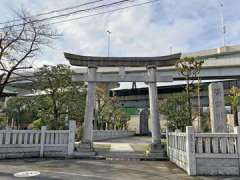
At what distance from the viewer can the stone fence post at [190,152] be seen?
6969mm

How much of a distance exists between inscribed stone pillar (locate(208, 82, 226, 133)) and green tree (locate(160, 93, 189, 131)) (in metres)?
11.3

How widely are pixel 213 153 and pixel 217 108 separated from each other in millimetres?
3034

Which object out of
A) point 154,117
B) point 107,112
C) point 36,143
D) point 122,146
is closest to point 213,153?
point 154,117

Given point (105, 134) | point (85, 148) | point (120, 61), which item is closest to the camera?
point (85, 148)

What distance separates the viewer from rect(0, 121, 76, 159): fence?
961 cm

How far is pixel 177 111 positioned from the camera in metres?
23.5

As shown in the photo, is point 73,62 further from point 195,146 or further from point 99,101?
point 99,101

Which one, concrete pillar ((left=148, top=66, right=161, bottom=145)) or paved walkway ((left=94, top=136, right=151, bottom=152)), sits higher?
concrete pillar ((left=148, top=66, right=161, bottom=145))

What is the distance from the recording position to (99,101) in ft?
90.0

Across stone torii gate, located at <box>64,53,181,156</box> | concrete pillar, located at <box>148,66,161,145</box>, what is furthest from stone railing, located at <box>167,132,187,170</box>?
stone torii gate, located at <box>64,53,181,156</box>

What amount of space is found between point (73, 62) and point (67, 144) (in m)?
4.30

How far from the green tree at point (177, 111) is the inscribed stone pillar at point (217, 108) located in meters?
11.3

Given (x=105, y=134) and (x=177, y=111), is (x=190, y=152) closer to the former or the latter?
(x=177, y=111)

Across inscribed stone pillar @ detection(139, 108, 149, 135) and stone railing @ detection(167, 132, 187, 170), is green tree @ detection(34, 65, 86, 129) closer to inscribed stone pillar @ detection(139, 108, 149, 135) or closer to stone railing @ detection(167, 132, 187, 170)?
stone railing @ detection(167, 132, 187, 170)
